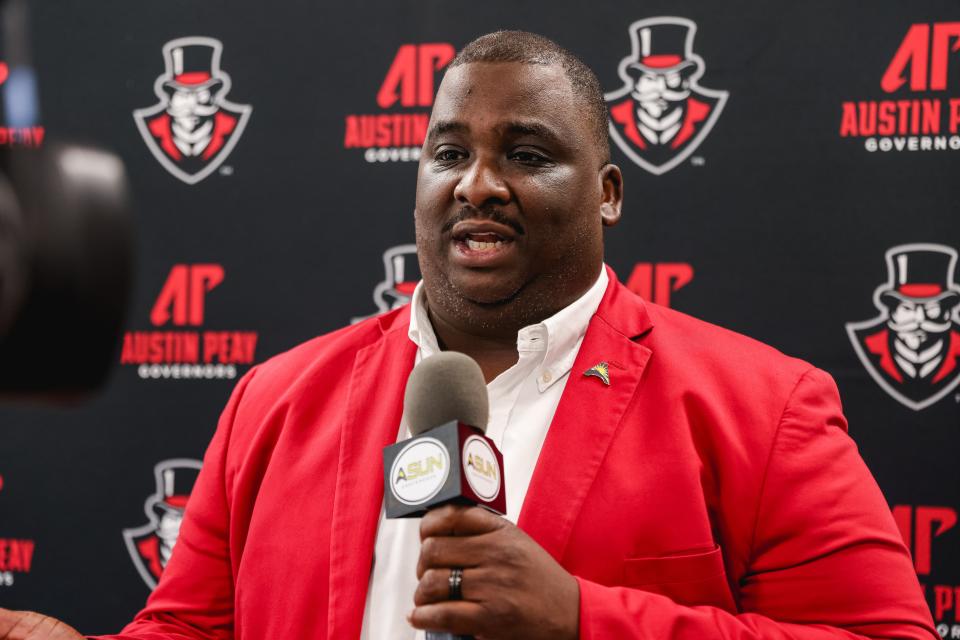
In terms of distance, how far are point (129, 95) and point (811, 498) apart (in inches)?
75.4

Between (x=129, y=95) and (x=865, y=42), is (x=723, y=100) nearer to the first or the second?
(x=865, y=42)

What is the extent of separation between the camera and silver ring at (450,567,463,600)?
0.98 metres

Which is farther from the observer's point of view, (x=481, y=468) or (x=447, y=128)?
(x=447, y=128)

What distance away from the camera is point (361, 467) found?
147 cm

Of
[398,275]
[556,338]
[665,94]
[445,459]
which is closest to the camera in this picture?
[445,459]

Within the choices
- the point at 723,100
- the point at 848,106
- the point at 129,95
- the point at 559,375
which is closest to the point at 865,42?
the point at 848,106

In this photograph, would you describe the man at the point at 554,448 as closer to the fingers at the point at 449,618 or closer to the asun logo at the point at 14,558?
the fingers at the point at 449,618

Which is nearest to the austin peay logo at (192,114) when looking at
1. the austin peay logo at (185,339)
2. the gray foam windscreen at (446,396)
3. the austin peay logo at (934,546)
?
the austin peay logo at (185,339)

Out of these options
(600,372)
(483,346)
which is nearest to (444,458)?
(600,372)

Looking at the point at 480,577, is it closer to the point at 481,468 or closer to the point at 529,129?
the point at 481,468

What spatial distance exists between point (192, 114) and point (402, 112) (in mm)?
550

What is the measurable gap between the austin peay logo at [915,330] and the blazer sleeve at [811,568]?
27.1 inches

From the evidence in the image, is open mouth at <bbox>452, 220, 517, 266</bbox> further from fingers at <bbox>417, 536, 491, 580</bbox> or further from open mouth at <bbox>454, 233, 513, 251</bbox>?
fingers at <bbox>417, 536, 491, 580</bbox>

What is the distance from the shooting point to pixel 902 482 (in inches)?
78.7
